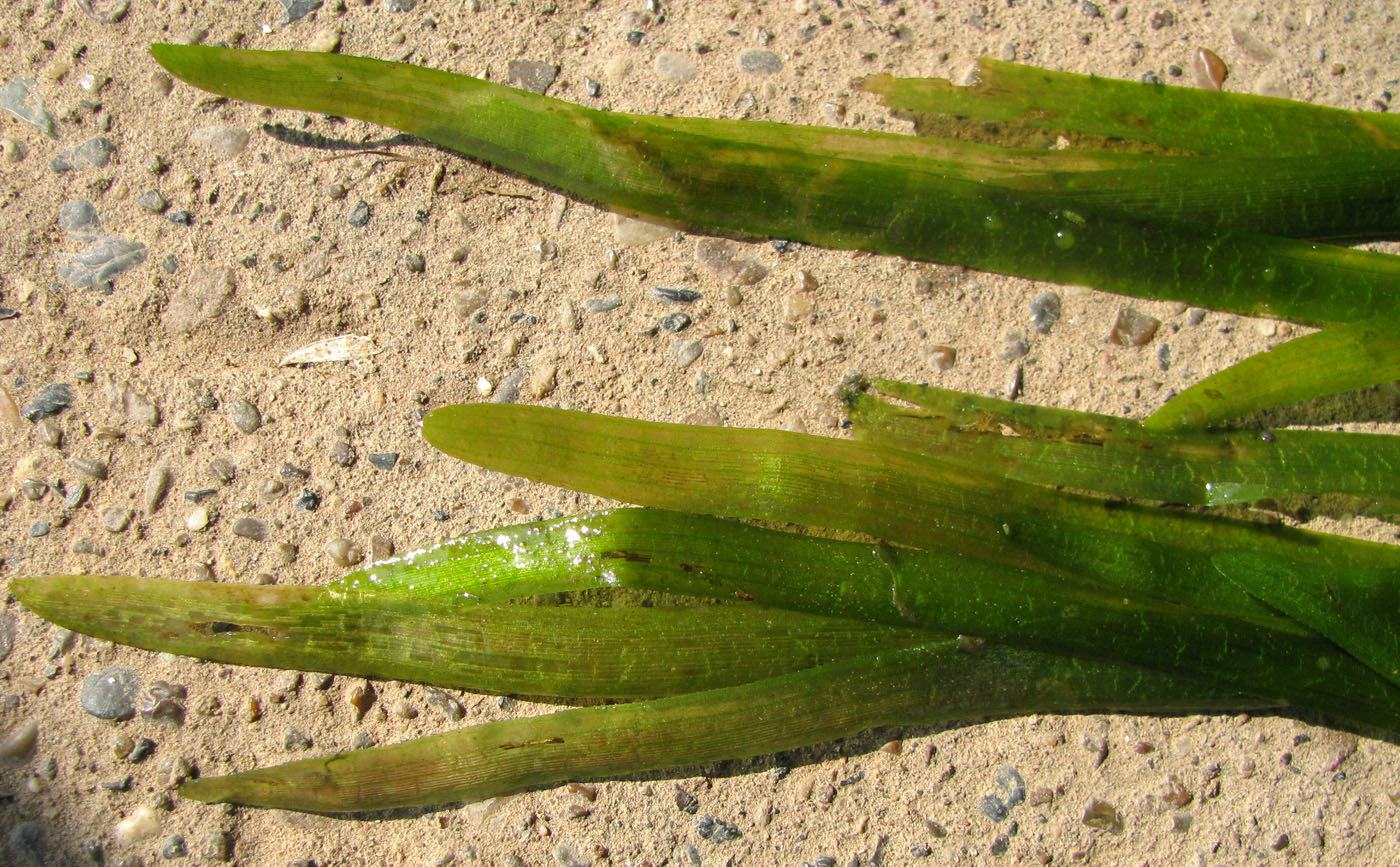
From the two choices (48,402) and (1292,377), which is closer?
(1292,377)

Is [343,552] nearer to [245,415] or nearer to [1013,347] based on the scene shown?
[245,415]

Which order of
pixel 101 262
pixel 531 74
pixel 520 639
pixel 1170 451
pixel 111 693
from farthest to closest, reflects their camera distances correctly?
pixel 531 74 < pixel 101 262 < pixel 111 693 < pixel 1170 451 < pixel 520 639

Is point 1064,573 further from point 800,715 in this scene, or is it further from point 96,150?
point 96,150

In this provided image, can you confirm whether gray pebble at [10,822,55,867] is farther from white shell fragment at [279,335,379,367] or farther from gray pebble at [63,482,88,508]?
white shell fragment at [279,335,379,367]

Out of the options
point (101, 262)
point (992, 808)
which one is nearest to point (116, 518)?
point (101, 262)

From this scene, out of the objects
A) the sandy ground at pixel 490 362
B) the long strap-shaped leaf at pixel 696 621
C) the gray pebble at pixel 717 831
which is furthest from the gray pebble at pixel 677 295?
the gray pebble at pixel 717 831

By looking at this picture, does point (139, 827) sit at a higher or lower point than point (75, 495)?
lower
